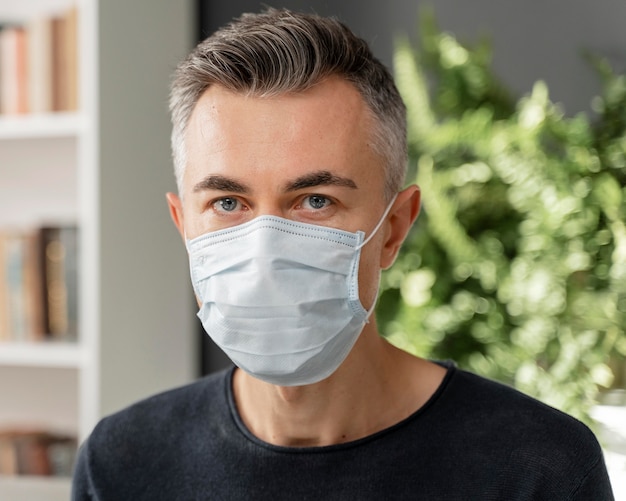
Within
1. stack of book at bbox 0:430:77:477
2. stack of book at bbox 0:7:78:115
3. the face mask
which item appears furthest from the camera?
stack of book at bbox 0:430:77:477

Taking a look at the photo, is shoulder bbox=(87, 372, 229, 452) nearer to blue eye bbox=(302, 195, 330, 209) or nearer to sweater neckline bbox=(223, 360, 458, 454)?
sweater neckline bbox=(223, 360, 458, 454)

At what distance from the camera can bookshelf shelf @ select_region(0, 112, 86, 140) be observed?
2.43 meters

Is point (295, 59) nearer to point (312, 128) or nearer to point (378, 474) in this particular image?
point (312, 128)

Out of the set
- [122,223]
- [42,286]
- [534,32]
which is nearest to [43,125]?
[122,223]

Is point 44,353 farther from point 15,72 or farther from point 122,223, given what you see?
point 15,72

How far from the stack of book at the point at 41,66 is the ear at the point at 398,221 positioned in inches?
56.1

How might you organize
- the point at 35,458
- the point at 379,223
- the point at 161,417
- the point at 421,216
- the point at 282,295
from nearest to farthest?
the point at 282,295, the point at 379,223, the point at 161,417, the point at 421,216, the point at 35,458

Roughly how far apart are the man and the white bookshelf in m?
0.93

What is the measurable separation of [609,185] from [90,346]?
4.45ft

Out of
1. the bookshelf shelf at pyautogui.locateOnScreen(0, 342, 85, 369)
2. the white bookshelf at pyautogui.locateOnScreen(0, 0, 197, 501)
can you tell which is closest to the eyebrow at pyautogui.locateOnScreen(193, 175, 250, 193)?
the white bookshelf at pyautogui.locateOnScreen(0, 0, 197, 501)

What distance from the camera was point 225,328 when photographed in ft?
4.01

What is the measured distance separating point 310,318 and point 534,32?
1.52 metres

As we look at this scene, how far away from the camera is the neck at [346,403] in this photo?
1.36 metres

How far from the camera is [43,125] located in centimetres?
249
